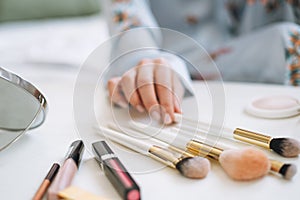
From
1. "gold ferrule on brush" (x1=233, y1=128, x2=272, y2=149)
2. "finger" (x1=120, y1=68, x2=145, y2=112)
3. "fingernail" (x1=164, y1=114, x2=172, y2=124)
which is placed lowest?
"gold ferrule on brush" (x1=233, y1=128, x2=272, y2=149)

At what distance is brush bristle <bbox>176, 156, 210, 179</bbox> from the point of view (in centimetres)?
26

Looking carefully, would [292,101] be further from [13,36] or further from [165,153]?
[13,36]

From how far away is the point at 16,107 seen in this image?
1.04ft

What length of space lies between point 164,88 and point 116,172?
0.14 metres

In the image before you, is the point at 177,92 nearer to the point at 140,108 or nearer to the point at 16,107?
the point at 140,108

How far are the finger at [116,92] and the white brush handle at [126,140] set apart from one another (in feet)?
0.20

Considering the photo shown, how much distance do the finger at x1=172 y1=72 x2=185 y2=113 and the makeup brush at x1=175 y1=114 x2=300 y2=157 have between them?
2 centimetres

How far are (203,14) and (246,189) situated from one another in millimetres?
504

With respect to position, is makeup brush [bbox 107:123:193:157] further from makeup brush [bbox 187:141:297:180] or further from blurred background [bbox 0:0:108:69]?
blurred background [bbox 0:0:108:69]

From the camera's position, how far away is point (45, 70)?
0.65 m

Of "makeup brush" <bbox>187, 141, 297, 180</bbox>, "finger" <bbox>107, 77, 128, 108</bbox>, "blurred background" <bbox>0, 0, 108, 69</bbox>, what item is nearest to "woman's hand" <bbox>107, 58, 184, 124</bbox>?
"finger" <bbox>107, 77, 128, 108</bbox>

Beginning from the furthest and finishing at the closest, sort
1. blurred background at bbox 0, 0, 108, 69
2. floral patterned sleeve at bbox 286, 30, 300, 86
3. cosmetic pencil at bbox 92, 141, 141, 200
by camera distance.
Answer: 1. blurred background at bbox 0, 0, 108, 69
2. floral patterned sleeve at bbox 286, 30, 300, 86
3. cosmetic pencil at bbox 92, 141, 141, 200

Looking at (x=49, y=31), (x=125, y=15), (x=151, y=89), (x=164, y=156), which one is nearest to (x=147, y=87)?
(x=151, y=89)

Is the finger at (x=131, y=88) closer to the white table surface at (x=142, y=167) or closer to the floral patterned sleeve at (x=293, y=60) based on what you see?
the white table surface at (x=142, y=167)
